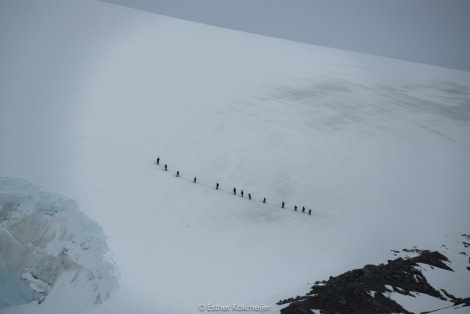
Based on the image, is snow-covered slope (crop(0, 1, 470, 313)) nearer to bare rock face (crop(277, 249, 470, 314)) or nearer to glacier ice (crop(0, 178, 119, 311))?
glacier ice (crop(0, 178, 119, 311))

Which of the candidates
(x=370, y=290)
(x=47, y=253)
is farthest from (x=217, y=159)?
(x=370, y=290)

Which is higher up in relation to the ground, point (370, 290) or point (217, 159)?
point (217, 159)

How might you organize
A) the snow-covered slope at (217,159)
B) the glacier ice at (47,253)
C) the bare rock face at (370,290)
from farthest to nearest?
the snow-covered slope at (217,159)
the glacier ice at (47,253)
the bare rock face at (370,290)

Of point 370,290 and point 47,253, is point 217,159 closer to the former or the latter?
point 47,253

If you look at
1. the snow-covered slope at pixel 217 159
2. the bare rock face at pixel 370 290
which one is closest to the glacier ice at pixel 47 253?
the snow-covered slope at pixel 217 159

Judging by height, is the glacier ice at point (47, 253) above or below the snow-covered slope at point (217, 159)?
below

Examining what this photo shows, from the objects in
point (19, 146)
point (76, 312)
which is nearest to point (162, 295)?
point (76, 312)

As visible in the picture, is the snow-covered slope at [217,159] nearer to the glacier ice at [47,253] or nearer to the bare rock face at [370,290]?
the glacier ice at [47,253]
